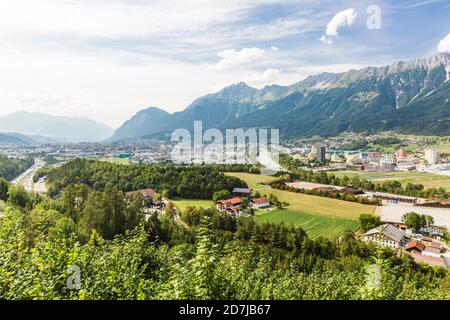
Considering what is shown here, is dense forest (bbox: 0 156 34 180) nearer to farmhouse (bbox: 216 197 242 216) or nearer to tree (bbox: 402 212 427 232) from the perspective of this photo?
farmhouse (bbox: 216 197 242 216)

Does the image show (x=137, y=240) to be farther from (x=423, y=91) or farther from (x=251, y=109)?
(x=423, y=91)

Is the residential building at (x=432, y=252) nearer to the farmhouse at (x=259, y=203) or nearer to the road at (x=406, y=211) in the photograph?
the road at (x=406, y=211)

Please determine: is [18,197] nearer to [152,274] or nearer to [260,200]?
[260,200]

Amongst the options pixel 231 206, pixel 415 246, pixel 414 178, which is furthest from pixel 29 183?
pixel 414 178

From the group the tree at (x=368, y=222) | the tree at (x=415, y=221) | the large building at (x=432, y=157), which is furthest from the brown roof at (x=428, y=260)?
the large building at (x=432, y=157)

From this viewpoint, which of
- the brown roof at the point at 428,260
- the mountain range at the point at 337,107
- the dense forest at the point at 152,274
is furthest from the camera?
the mountain range at the point at 337,107
